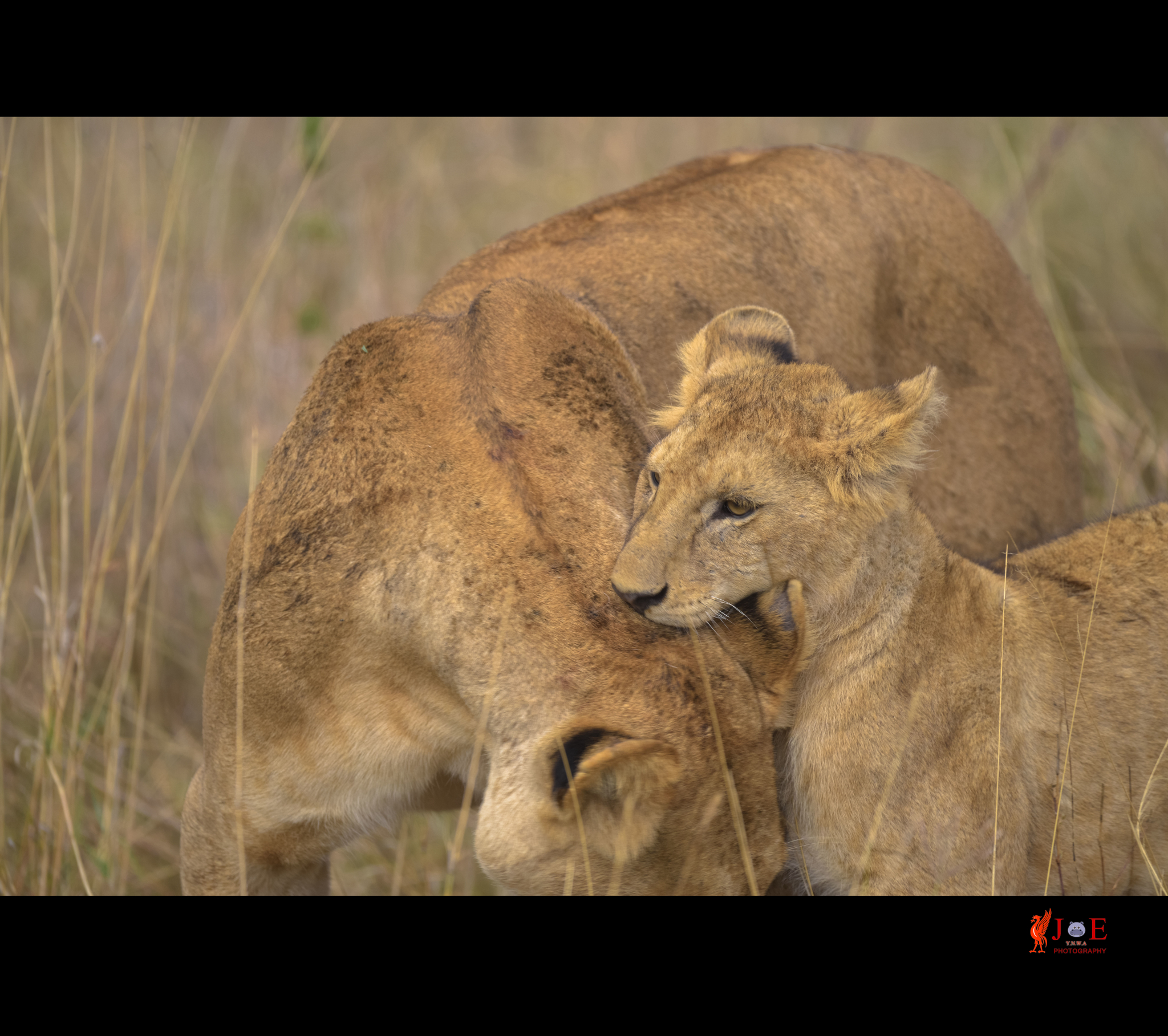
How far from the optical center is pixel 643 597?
8.04 feet

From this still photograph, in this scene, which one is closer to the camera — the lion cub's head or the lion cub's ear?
the lion cub's head

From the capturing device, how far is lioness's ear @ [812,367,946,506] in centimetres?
272

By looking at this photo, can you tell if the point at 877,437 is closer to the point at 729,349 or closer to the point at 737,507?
the point at 737,507

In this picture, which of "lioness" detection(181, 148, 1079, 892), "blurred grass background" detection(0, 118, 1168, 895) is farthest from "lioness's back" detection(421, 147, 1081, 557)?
"blurred grass background" detection(0, 118, 1168, 895)

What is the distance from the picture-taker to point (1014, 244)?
7250mm

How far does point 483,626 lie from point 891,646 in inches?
38.9

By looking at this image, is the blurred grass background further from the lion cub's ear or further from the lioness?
the lion cub's ear

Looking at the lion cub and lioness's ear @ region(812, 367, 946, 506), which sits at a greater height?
lioness's ear @ region(812, 367, 946, 506)

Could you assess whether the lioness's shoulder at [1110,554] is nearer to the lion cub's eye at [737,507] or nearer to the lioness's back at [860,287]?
the lioness's back at [860,287]

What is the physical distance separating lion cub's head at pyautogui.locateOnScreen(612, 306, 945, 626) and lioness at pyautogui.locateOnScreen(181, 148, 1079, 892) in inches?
4.9
